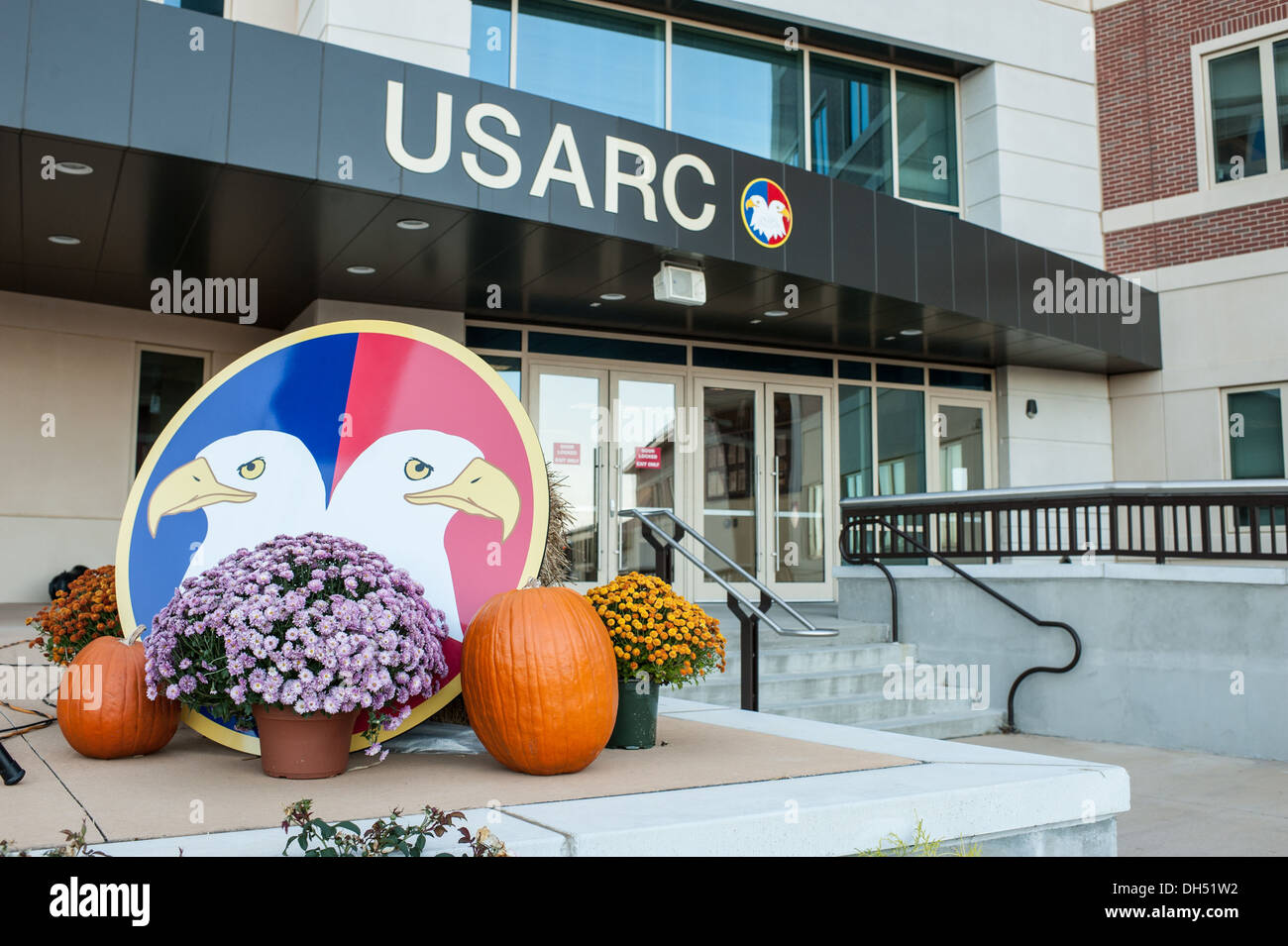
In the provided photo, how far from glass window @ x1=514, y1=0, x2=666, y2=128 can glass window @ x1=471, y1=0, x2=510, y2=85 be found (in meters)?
0.16

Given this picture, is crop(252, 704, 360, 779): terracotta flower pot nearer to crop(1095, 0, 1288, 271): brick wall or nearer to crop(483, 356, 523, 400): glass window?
crop(483, 356, 523, 400): glass window

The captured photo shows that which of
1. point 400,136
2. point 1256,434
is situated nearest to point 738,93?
point 400,136

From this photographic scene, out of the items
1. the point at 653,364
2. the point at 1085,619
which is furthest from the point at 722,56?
the point at 1085,619

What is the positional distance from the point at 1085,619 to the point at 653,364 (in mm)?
5571

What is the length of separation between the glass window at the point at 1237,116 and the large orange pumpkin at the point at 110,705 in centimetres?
1425

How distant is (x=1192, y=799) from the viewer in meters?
6.61

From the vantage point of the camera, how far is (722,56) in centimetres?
1296

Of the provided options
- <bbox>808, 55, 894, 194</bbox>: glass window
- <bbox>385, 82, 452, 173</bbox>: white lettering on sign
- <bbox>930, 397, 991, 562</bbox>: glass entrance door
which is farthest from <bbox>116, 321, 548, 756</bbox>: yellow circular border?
<bbox>930, 397, 991, 562</bbox>: glass entrance door

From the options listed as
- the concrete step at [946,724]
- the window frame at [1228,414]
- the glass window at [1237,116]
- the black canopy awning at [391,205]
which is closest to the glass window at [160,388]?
the black canopy awning at [391,205]

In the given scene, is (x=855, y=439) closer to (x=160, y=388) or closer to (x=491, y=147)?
(x=491, y=147)

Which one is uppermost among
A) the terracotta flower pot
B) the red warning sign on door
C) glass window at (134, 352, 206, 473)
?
glass window at (134, 352, 206, 473)

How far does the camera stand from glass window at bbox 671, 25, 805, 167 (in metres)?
12.6

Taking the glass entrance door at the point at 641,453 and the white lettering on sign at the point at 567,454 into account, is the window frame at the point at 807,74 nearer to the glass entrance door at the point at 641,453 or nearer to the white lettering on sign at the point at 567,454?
the glass entrance door at the point at 641,453
